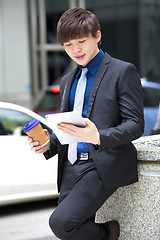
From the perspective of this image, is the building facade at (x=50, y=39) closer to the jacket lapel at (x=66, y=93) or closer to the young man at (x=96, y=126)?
the jacket lapel at (x=66, y=93)

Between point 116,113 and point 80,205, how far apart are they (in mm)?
605

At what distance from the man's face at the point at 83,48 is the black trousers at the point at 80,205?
656 mm

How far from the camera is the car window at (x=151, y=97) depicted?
804cm

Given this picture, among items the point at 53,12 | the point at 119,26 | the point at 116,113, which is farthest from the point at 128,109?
the point at 53,12

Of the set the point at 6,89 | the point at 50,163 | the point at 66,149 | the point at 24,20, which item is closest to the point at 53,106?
the point at 50,163

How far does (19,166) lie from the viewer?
19.1 ft

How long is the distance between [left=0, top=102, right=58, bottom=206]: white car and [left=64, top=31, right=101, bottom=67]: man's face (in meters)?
2.84

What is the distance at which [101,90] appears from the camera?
3078 mm

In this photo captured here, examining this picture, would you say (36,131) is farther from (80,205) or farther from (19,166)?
(19,166)

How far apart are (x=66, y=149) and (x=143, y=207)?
664 mm

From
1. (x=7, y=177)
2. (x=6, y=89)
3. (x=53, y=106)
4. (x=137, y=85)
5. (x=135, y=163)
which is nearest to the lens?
(x=137, y=85)

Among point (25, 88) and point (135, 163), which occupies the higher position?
point (135, 163)

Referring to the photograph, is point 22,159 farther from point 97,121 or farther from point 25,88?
point 25,88

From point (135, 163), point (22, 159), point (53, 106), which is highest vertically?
point (135, 163)
